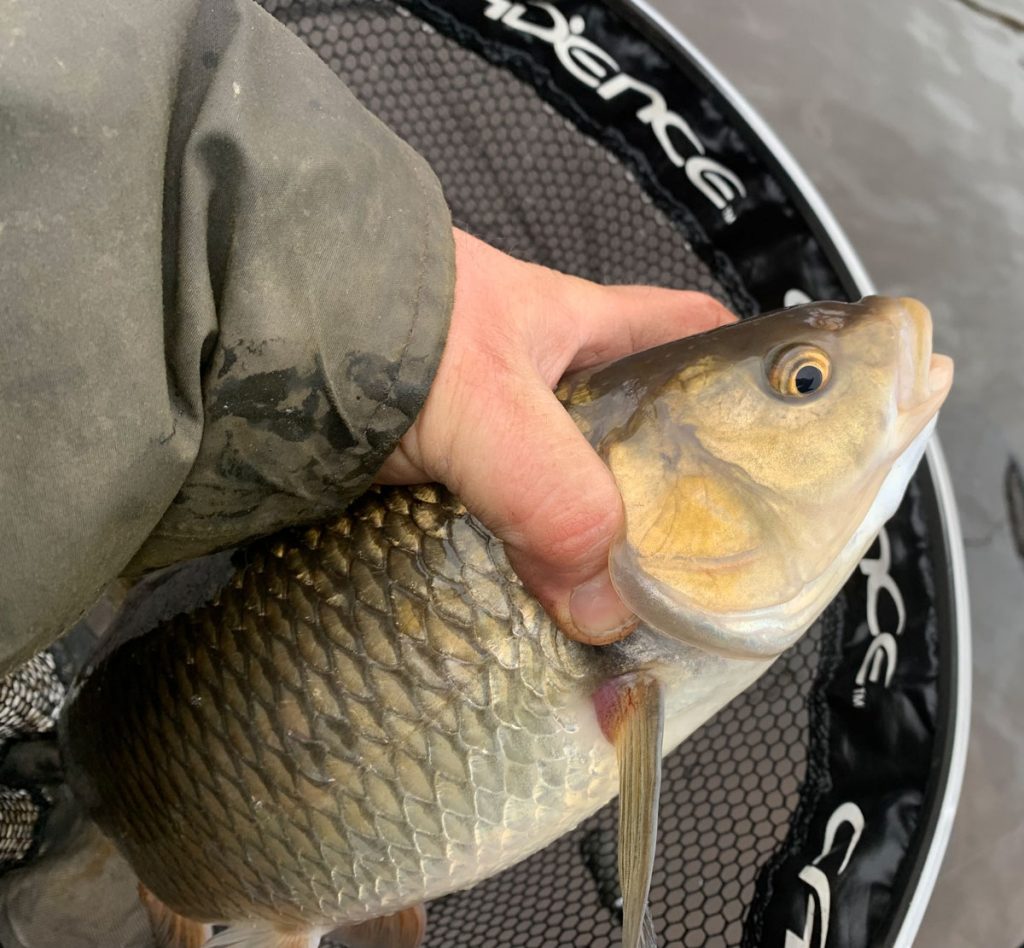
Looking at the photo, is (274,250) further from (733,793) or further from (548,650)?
(733,793)

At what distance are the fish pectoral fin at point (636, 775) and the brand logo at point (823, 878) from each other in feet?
1.13

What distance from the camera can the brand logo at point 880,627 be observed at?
4.42 ft

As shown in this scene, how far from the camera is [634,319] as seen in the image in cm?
126

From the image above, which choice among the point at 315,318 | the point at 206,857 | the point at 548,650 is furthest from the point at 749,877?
the point at 315,318

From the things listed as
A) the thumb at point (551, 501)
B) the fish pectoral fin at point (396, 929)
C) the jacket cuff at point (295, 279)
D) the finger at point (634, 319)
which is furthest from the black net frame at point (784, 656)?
the thumb at point (551, 501)

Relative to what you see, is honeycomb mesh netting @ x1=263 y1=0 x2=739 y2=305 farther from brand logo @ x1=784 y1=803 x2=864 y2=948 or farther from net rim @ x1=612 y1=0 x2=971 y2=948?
brand logo @ x1=784 y1=803 x2=864 y2=948

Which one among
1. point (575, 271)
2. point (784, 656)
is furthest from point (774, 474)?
point (575, 271)

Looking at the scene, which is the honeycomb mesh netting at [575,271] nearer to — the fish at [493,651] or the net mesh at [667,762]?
the net mesh at [667,762]

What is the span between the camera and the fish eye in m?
0.97

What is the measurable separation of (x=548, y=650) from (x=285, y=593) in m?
0.34

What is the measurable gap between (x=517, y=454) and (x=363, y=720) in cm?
40

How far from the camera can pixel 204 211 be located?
80 centimetres

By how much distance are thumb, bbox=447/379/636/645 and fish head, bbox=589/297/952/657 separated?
31 mm

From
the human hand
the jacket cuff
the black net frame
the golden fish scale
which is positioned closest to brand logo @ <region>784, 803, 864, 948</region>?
the black net frame
